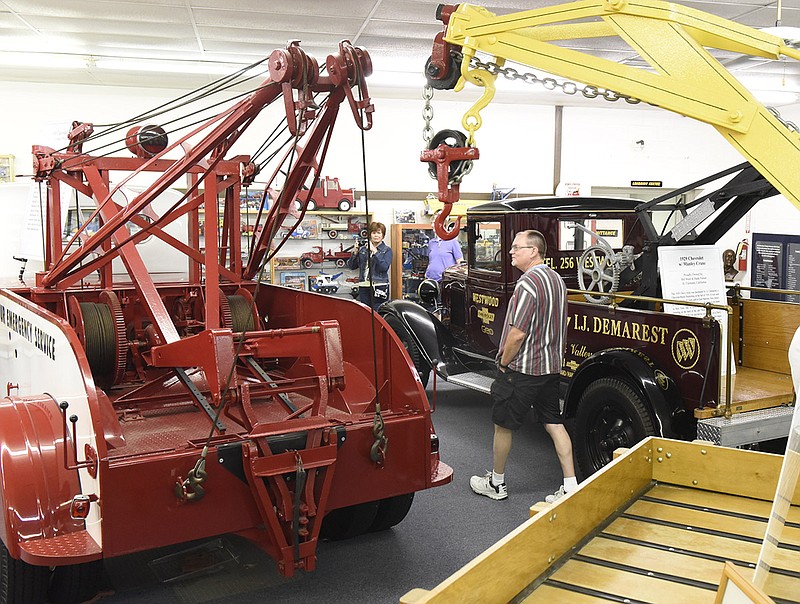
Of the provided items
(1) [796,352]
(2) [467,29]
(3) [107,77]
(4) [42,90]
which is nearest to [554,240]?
(2) [467,29]

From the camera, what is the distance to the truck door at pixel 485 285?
6785mm

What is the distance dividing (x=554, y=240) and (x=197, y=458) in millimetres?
4036

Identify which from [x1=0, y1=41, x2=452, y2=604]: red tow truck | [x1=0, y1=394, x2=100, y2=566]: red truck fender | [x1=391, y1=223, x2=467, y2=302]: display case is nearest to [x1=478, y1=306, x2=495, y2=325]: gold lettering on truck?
[x1=0, y1=41, x2=452, y2=604]: red tow truck

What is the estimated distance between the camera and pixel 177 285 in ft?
18.3

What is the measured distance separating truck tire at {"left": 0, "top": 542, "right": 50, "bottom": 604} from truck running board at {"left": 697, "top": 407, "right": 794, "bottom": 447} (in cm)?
352

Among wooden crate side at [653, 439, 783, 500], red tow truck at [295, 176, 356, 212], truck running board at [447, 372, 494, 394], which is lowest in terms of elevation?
truck running board at [447, 372, 494, 394]

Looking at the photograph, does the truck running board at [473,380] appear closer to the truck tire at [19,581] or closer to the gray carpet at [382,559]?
the gray carpet at [382,559]

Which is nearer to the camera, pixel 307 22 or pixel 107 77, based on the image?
pixel 307 22

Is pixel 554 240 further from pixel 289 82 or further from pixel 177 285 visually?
pixel 289 82

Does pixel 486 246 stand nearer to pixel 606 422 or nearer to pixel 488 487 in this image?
pixel 606 422

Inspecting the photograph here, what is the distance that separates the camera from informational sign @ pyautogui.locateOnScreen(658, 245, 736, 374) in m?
5.48

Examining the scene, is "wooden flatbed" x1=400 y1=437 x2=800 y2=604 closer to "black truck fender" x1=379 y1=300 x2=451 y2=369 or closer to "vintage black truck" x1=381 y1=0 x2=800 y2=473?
"vintage black truck" x1=381 y1=0 x2=800 y2=473

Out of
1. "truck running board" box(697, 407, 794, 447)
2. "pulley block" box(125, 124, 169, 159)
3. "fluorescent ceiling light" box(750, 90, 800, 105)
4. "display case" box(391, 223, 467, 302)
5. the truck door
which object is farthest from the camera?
"display case" box(391, 223, 467, 302)

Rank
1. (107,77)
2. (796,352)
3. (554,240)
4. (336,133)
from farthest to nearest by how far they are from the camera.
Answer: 1. (336,133)
2. (107,77)
3. (554,240)
4. (796,352)
